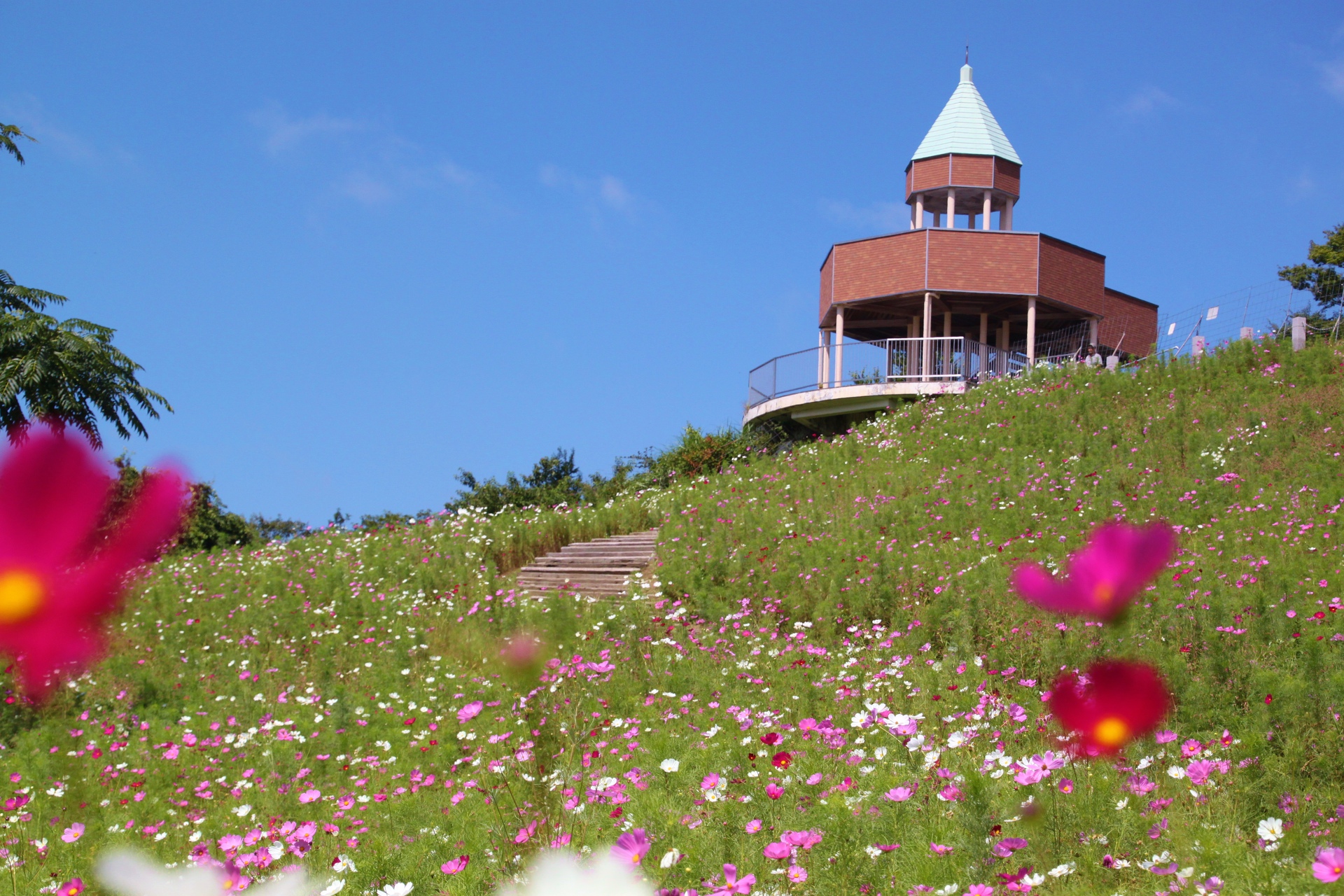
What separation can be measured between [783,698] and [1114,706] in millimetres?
5532

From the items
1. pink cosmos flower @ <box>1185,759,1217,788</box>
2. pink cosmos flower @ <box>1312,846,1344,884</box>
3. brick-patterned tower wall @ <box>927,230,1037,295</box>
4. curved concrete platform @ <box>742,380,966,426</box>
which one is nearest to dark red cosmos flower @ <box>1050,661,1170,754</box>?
pink cosmos flower @ <box>1312,846,1344,884</box>

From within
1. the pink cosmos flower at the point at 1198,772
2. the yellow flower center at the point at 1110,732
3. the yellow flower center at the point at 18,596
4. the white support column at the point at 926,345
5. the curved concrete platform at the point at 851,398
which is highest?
the white support column at the point at 926,345

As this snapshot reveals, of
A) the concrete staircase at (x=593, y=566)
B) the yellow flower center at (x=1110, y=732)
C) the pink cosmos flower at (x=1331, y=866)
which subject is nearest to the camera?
the yellow flower center at (x=1110, y=732)

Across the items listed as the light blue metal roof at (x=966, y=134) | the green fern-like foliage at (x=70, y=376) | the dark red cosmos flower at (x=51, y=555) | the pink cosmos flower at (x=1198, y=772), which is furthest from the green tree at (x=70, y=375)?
the light blue metal roof at (x=966, y=134)

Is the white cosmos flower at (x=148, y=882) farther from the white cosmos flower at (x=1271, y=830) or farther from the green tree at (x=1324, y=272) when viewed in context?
the green tree at (x=1324, y=272)

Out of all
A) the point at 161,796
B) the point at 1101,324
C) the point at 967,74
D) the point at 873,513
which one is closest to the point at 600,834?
the point at 161,796

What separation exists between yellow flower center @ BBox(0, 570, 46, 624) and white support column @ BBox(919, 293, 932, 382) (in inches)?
896

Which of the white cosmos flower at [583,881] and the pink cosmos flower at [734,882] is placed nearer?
the white cosmos flower at [583,881]

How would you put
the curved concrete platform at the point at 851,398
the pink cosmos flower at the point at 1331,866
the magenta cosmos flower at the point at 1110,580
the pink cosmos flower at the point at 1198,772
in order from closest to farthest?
the magenta cosmos flower at the point at 1110,580 < the pink cosmos flower at the point at 1331,866 < the pink cosmos flower at the point at 1198,772 < the curved concrete platform at the point at 851,398

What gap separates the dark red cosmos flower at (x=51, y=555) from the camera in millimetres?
459

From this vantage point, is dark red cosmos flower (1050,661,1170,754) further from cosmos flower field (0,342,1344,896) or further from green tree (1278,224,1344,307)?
green tree (1278,224,1344,307)

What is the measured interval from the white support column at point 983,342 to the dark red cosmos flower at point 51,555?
23081 millimetres

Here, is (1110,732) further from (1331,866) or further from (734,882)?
(1331,866)

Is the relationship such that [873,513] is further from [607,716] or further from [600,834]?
[600,834]
